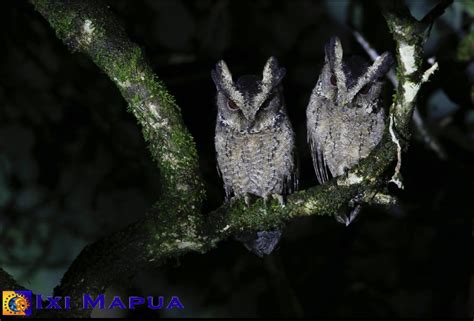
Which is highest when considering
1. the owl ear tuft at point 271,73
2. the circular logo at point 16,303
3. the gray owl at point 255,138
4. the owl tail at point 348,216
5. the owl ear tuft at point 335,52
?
the owl ear tuft at point 335,52

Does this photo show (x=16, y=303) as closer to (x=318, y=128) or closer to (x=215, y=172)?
(x=318, y=128)

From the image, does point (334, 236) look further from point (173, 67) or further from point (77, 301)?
point (77, 301)

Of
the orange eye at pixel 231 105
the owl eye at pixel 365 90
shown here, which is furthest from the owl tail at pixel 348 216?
the orange eye at pixel 231 105

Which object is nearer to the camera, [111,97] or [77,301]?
[77,301]

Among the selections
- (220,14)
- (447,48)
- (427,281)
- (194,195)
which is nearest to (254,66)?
(220,14)

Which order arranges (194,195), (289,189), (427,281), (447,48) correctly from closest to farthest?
1. (194,195)
2. (289,189)
3. (447,48)
4. (427,281)

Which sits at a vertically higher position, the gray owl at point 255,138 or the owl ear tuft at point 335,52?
the owl ear tuft at point 335,52

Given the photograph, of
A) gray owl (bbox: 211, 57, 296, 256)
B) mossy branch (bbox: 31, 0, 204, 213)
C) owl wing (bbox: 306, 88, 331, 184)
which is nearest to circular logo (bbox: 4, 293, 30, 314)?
mossy branch (bbox: 31, 0, 204, 213)

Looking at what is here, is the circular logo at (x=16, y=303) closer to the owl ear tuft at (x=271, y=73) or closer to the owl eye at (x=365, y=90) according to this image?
the owl ear tuft at (x=271, y=73)
